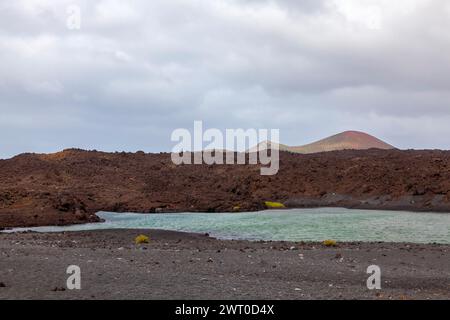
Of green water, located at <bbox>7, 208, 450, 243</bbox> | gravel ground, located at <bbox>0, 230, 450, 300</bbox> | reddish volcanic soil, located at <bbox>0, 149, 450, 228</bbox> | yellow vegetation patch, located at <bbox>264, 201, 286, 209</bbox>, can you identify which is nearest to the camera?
gravel ground, located at <bbox>0, 230, 450, 300</bbox>

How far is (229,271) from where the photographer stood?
19672 millimetres

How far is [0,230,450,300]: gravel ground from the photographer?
48.3ft

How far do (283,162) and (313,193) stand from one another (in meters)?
18.0

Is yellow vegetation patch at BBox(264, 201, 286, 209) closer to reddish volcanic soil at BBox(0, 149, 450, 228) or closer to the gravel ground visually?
reddish volcanic soil at BBox(0, 149, 450, 228)

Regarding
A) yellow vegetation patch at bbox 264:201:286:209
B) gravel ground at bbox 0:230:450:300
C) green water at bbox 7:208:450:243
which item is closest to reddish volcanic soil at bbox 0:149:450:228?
yellow vegetation patch at bbox 264:201:286:209

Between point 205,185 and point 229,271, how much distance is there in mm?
66792

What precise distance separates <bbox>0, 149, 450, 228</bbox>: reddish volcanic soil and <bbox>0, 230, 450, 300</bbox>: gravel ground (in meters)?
28.6

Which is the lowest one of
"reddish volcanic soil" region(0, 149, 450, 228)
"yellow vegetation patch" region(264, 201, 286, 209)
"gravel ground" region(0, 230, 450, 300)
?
"gravel ground" region(0, 230, 450, 300)

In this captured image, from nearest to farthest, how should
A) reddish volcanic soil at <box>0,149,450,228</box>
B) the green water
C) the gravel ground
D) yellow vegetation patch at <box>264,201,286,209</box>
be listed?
1. the gravel ground
2. the green water
3. reddish volcanic soil at <box>0,149,450,228</box>
4. yellow vegetation patch at <box>264,201,286,209</box>

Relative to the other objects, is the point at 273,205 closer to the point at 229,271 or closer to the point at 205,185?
the point at 205,185

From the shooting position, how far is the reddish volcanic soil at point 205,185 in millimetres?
61406

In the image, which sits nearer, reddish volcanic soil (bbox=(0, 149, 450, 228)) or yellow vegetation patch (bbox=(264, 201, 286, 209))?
reddish volcanic soil (bbox=(0, 149, 450, 228))

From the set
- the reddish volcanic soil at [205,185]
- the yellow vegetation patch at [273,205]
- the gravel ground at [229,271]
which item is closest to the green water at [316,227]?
the gravel ground at [229,271]
